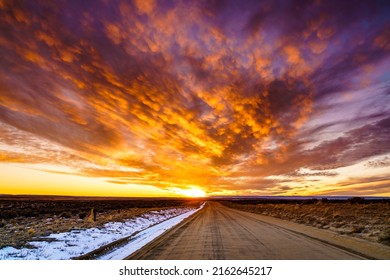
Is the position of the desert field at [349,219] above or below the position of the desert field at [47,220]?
above

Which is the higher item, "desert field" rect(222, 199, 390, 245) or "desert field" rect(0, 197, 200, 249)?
"desert field" rect(222, 199, 390, 245)

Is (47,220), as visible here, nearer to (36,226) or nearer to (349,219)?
(36,226)

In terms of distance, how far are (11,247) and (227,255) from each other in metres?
8.84

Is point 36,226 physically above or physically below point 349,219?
below

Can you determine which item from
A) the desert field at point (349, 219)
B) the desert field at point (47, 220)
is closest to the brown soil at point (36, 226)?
the desert field at point (47, 220)

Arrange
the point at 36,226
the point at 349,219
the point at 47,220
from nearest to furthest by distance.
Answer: the point at 36,226, the point at 349,219, the point at 47,220

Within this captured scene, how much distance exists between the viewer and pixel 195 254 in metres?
9.57

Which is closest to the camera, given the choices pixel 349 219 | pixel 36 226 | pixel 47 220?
pixel 36 226

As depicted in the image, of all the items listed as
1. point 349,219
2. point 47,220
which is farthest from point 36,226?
point 349,219

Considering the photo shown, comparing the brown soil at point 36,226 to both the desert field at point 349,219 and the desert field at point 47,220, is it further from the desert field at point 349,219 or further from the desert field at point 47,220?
the desert field at point 349,219

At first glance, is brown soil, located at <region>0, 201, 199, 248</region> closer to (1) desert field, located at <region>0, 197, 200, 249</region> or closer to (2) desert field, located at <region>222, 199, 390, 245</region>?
(1) desert field, located at <region>0, 197, 200, 249</region>

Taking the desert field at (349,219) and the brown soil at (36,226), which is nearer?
the brown soil at (36,226)

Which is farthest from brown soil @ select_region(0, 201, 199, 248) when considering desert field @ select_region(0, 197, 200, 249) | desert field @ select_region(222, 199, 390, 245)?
desert field @ select_region(222, 199, 390, 245)
